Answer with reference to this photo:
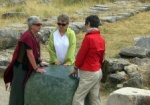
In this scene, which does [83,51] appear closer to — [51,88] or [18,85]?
[51,88]

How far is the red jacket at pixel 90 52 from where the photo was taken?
541 cm

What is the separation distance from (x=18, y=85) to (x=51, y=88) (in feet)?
1.63

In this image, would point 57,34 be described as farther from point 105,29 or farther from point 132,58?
point 105,29

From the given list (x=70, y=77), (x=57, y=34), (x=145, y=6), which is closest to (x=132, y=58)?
(x=57, y=34)

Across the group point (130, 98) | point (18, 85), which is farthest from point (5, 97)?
point (130, 98)

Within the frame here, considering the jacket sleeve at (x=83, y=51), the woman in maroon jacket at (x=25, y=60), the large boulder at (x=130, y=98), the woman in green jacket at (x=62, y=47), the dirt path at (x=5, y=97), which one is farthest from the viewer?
the dirt path at (x=5, y=97)

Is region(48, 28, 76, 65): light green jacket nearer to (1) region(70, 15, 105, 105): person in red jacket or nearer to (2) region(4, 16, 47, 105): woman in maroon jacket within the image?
(2) region(4, 16, 47, 105): woman in maroon jacket

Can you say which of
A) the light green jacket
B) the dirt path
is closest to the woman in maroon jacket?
the light green jacket

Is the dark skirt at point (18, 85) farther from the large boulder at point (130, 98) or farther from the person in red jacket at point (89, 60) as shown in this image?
the large boulder at point (130, 98)

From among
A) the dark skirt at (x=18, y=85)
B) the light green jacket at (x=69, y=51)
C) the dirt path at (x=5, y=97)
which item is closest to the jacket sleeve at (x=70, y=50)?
the light green jacket at (x=69, y=51)

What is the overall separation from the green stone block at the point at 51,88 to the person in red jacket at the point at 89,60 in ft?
0.33

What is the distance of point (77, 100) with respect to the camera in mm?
5441

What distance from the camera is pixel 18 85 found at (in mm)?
5684

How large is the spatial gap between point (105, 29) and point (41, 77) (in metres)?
7.62
